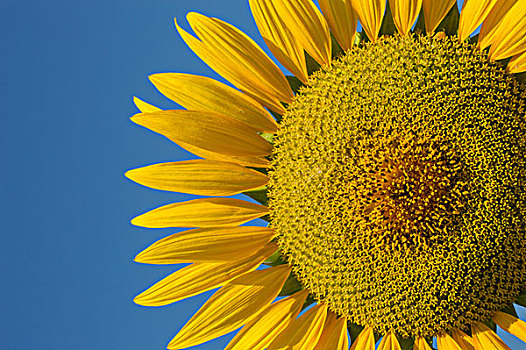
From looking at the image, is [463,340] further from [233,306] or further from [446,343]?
[233,306]

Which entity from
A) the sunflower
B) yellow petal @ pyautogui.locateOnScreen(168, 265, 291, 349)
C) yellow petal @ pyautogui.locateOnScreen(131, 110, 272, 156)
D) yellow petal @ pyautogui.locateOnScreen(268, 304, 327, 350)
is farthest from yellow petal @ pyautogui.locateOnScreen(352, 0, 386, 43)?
yellow petal @ pyautogui.locateOnScreen(268, 304, 327, 350)

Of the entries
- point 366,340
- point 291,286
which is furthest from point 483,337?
point 291,286

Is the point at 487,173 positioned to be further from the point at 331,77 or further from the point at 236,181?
the point at 236,181

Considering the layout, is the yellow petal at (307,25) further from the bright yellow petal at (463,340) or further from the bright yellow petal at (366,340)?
the bright yellow petal at (463,340)

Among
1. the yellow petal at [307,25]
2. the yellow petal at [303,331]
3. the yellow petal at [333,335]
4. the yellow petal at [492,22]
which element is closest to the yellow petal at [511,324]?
the yellow petal at [333,335]

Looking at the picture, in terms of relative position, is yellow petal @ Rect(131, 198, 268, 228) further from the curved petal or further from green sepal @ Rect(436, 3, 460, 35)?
green sepal @ Rect(436, 3, 460, 35)

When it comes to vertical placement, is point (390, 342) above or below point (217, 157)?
below
